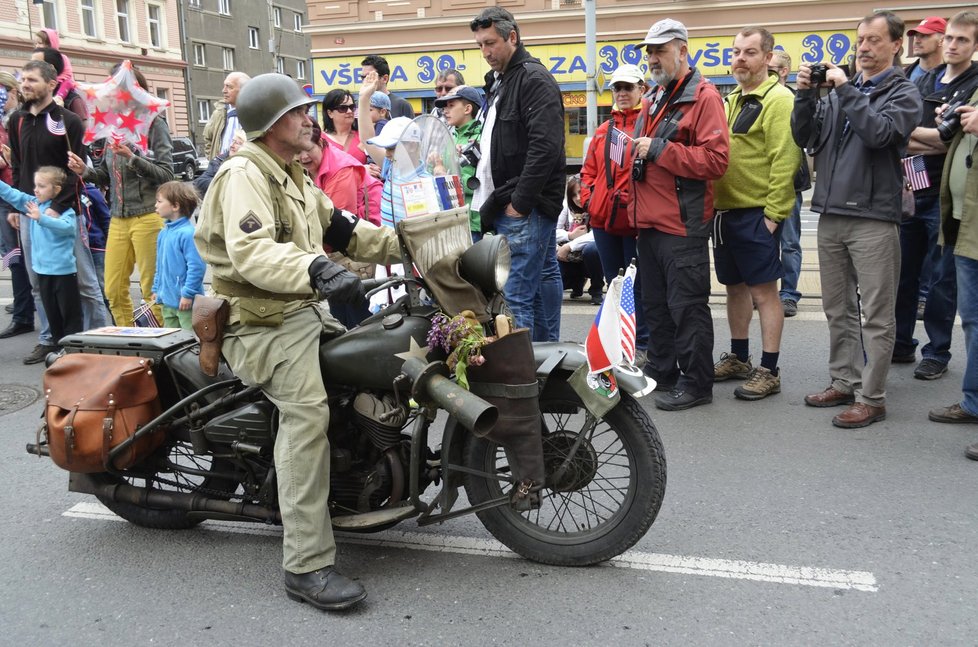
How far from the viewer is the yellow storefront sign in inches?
1025

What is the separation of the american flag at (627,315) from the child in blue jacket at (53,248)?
539 centimetres

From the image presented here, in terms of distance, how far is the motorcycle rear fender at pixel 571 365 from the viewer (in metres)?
3.43

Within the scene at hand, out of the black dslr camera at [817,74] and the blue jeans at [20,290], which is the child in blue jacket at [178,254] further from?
the black dslr camera at [817,74]

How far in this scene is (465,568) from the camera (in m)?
3.73

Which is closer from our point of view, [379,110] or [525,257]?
[525,257]

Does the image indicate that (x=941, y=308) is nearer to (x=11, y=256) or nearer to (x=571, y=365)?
(x=571, y=365)

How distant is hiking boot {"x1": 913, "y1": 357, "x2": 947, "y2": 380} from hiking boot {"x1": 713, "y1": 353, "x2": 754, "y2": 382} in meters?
1.12

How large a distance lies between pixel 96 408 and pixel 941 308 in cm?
533

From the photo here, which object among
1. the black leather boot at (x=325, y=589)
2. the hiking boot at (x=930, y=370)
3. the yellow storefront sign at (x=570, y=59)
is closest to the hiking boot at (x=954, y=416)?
the hiking boot at (x=930, y=370)

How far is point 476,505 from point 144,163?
4.91 meters

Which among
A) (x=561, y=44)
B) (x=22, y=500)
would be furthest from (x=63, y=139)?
(x=561, y=44)

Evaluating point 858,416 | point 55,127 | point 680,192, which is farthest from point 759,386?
point 55,127

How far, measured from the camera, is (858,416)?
533 centimetres

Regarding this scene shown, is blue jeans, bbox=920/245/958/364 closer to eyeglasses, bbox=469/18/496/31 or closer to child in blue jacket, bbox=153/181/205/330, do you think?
eyeglasses, bbox=469/18/496/31
